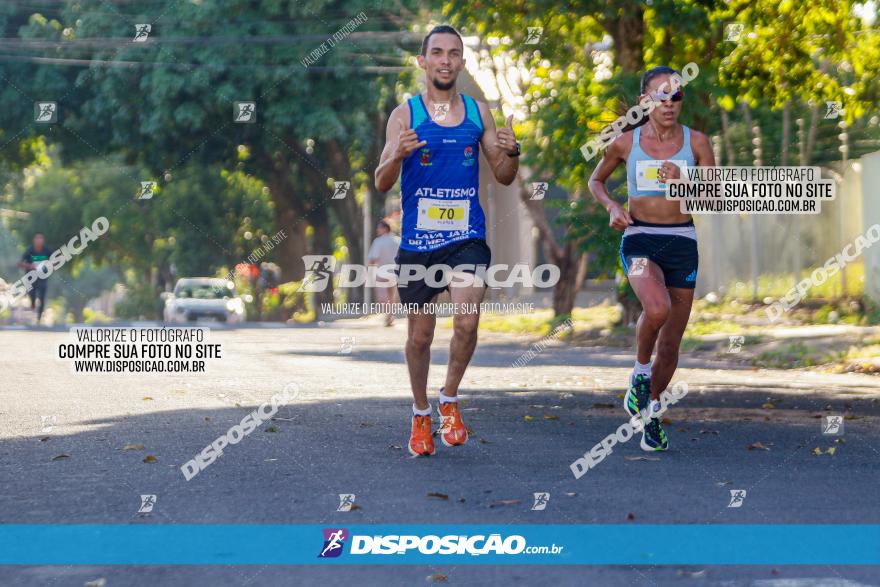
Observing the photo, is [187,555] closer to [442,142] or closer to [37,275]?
[442,142]

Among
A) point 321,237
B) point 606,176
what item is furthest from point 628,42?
point 321,237

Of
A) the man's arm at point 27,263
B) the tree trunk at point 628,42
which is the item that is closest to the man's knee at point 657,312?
the tree trunk at point 628,42

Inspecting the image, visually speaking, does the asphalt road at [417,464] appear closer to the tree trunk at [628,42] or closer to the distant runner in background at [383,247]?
the tree trunk at [628,42]

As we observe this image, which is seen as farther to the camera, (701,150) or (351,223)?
(351,223)

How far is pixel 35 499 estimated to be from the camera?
246 inches

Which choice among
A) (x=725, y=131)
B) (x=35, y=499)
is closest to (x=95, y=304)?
(x=725, y=131)

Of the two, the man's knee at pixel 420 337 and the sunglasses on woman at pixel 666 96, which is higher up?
the sunglasses on woman at pixel 666 96

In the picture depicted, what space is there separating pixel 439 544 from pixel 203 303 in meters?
32.1

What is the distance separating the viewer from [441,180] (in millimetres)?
7422

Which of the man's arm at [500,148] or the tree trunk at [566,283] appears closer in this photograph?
the man's arm at [500,148]

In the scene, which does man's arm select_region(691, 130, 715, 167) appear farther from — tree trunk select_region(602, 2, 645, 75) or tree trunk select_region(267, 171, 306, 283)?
tree trunk select_region(267, 171, 306, 283)

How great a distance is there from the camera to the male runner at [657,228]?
805cm

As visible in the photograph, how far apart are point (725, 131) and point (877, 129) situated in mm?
3024

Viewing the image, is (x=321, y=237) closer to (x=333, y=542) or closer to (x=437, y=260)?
(x=437, y=260)
